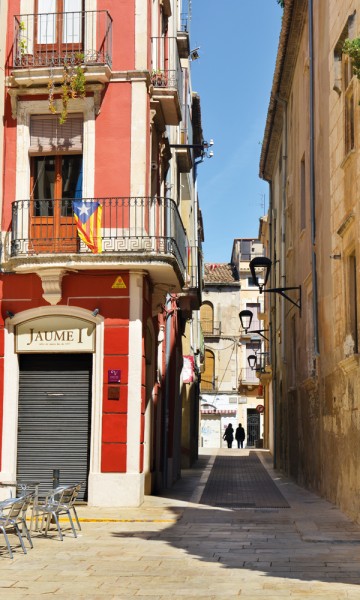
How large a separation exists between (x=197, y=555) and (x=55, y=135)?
9.65 m

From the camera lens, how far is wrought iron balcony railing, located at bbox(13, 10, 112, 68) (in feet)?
59.0

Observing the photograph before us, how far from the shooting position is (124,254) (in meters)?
17.2

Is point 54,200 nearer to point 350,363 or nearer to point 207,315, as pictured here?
point 350,363

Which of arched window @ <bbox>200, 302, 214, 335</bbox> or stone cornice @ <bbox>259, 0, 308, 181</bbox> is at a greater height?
stone cornice @ <bbox>259, 0, 308, 181</bbox>

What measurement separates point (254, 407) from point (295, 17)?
146 ft

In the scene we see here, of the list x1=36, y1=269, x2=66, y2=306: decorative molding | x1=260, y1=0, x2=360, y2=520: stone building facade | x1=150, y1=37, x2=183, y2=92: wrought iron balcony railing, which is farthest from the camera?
x1=150, y1=37, x2=183, y2=92: wrought iron balcony railing

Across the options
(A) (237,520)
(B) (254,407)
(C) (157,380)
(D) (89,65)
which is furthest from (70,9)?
(B) (254,407)

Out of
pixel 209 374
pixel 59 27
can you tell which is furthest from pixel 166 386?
pixel 209 374

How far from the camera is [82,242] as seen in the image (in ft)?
57.6

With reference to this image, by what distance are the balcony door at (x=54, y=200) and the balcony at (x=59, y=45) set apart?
5.17 ft

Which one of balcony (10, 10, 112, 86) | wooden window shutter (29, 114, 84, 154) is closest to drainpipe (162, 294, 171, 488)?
wooden window shutter (29, 114, 84, 154)

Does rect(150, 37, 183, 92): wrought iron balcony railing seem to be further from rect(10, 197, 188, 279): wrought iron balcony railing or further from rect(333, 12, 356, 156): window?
rect(333, 12, 356, 156): window

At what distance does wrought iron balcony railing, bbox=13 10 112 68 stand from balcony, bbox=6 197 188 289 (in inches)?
109

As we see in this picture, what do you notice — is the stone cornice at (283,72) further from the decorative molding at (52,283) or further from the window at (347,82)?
the decorative molding at (52,283)
